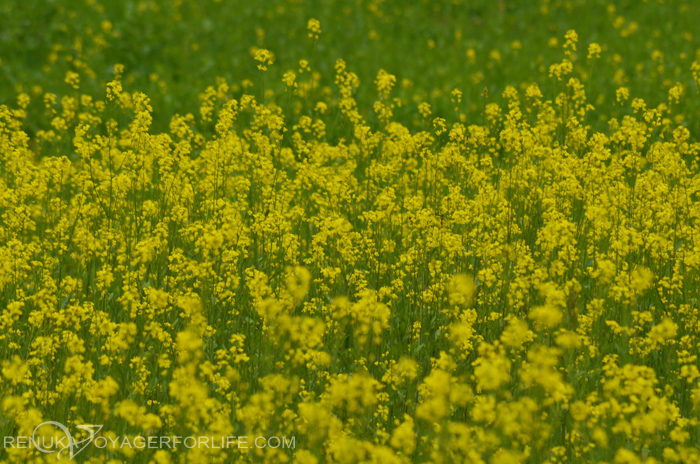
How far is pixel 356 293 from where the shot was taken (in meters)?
5.36

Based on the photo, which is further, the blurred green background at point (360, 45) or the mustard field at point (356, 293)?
the blurred green background at point (360, 45)

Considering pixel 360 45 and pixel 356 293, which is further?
pixel 360 45

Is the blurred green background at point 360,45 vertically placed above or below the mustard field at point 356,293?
above

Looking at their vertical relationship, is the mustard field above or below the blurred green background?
below

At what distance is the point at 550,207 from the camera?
19.1 ft

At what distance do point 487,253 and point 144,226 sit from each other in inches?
98.2

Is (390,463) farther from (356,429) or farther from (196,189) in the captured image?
(196,189)

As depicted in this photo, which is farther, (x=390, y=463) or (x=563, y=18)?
(x=563, y=18)

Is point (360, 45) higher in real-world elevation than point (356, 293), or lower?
higher

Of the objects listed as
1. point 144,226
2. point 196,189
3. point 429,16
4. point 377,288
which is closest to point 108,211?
point 144,226

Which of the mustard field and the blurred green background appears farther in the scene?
the blurred green background

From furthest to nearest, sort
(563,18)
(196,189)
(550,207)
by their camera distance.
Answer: (563,18) < (196,189) < (550,207)

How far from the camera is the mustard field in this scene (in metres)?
3.80

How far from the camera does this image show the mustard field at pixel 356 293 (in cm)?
380
